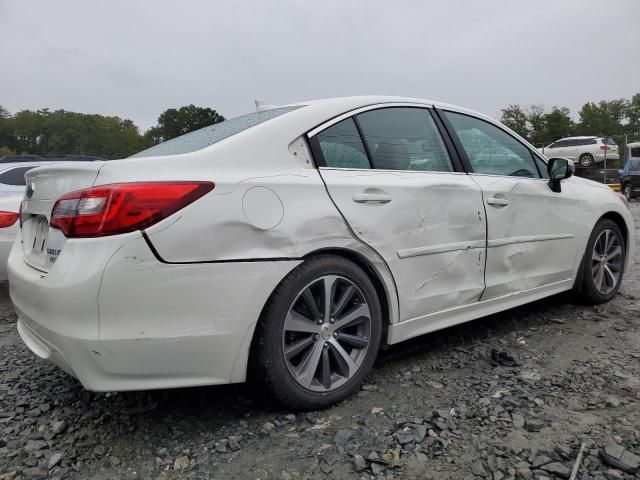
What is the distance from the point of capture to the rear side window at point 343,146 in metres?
2.45

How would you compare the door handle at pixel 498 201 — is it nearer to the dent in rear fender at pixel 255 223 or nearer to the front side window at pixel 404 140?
the front side window at pixel 404 140

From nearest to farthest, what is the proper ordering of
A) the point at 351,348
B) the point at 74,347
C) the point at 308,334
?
1. the point at 74,347
2. the point at 308,334
3. the point at 351,348

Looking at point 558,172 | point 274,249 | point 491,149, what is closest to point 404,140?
point 491,149

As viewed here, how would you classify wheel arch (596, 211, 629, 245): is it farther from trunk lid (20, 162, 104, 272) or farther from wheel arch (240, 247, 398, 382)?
trunk lid (20, 162, 104, 272)

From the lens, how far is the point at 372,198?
245 centimetres

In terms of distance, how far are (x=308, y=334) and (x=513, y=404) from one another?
101 centimetres

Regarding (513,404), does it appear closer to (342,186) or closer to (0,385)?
(342,186)

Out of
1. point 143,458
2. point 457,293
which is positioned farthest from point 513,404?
point 143,458

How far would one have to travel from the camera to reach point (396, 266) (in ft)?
8.25

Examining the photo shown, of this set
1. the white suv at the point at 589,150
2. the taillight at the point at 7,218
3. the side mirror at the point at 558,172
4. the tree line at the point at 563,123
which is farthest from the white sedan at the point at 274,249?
the tree line at the point at 563,123

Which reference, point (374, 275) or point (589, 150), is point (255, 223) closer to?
point (374, 275)

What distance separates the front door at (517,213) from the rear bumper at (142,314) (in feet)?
5.23

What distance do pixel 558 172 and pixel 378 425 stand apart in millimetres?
2328

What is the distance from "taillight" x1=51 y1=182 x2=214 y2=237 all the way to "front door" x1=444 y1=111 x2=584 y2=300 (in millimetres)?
1837
